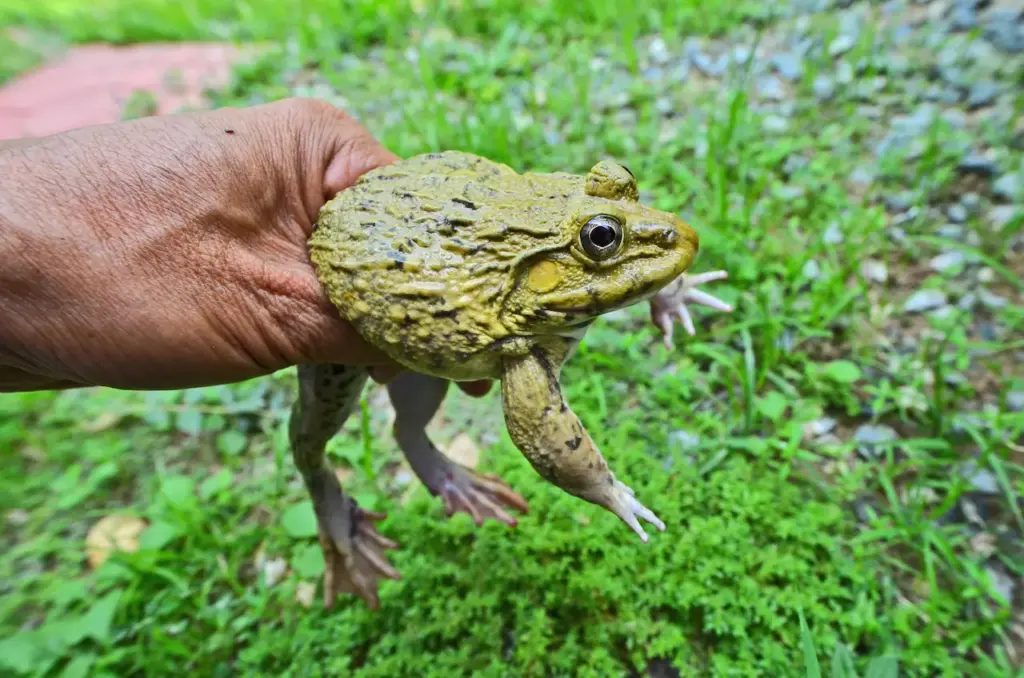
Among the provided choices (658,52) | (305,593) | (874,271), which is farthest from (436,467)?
(658,52)

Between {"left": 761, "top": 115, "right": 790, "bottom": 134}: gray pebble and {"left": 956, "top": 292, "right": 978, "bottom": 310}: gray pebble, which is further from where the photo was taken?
{"left": 761, "top": 115, "right": 790, "bottom": 134}: gray pebble

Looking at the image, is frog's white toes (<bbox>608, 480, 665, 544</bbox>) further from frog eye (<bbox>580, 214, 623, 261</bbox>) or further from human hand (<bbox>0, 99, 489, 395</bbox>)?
human hand (<bbox>0, 99, 489, 395</bbox>)

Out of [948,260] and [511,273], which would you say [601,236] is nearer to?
[511,273]

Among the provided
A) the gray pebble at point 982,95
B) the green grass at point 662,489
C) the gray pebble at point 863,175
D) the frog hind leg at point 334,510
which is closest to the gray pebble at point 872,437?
the green grass at point 662,489

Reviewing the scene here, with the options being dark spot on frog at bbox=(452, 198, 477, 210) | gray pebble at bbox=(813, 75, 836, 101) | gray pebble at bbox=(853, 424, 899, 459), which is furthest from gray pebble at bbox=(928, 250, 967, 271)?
dark spot on frog at bbox=(452, 198, 477, 210)

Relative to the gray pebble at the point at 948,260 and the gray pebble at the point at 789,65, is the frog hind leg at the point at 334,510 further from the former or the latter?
the gray pebble at the point at 789,65
